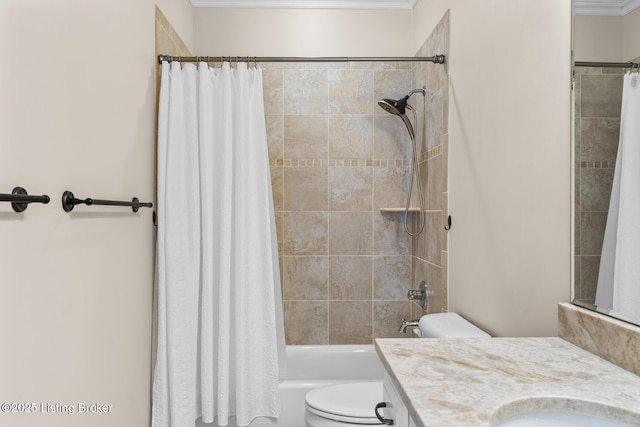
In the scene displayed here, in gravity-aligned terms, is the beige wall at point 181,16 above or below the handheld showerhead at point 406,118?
above

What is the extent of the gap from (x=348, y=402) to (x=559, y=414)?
51.4 inches

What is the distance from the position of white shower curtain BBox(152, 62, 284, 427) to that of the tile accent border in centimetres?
120

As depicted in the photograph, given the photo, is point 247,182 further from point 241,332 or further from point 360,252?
point 360,252

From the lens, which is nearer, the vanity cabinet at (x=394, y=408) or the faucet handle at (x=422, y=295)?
the vanity cabinet at (x=394, y=408)

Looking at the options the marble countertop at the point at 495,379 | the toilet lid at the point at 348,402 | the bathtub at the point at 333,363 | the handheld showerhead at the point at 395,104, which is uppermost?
the handheld showerhead at the point at 395,104

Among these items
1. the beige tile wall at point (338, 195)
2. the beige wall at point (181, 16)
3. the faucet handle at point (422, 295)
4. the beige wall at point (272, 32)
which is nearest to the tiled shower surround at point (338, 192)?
the beige tile wall at point (338, 195)

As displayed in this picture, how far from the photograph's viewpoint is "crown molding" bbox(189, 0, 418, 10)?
113 inches

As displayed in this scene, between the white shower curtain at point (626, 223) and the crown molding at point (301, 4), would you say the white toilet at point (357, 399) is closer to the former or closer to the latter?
the white shower curtain at point (626, 223)

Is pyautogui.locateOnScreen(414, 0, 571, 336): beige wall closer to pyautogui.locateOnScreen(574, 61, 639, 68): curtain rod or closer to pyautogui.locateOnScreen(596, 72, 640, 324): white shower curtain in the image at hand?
pyautogui.locateOnScreen(574, 61, 639, 68): curtain rod

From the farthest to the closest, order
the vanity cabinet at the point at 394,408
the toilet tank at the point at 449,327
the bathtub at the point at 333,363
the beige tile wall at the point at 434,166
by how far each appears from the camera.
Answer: the bathtub at the point at 333,363 → the beige tile wall at the point at 434,166 → the toilet tank at the point at 449,327 → the vanity cabinet at the point at 394,408

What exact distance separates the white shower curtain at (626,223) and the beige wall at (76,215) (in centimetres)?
137

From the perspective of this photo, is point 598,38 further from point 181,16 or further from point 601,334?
point 181,16

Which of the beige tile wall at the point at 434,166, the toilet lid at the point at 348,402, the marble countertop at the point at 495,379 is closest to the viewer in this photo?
the marble countertop at the point at 495,379

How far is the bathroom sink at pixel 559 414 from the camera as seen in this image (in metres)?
0.78
